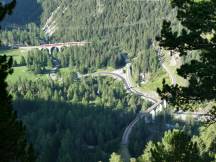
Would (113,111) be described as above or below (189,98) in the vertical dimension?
below

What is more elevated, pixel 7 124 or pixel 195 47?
pixel 195 47

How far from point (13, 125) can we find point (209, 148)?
285ft

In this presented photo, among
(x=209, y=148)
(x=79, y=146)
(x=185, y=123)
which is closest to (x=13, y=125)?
(x=209, y=148)

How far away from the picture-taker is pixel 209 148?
110188 mm

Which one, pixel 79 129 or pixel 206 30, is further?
pixel 79 129

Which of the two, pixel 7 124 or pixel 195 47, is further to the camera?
pixel 195 47

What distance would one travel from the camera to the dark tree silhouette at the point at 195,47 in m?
32.8

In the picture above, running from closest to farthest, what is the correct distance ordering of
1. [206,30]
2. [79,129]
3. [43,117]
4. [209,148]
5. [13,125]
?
[13,125]
[206,30]
[209,148]
[79,129]
[43,117]

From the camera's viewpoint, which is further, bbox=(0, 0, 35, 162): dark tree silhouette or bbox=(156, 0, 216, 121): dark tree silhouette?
bbox=(156, 0, 216, 121): dark tree silhouette

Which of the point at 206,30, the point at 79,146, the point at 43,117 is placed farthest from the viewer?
the point at 43,117

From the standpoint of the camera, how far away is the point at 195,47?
34.4 metres

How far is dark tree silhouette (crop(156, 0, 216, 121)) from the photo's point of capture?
32.8 metres

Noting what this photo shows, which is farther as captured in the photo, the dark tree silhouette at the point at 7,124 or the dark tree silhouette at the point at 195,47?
the dark tree silhouette at the point at 195,47

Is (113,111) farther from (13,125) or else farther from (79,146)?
(13,125)
